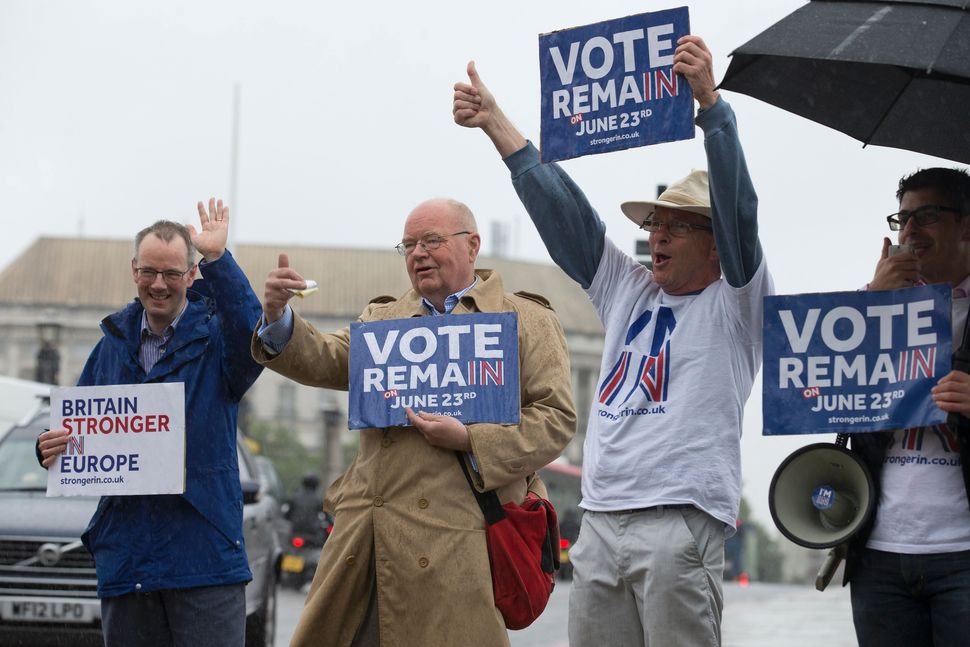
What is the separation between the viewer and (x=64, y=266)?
94.5 meters

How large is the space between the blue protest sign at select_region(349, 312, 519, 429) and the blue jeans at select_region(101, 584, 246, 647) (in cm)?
75

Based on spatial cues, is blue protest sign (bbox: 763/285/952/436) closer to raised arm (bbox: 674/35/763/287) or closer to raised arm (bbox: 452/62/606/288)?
raised arm (bbox: 674/35/763/287)

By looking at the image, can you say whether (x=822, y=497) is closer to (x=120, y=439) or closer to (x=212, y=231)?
(x=212, y=231)

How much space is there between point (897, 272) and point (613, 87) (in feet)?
3.26

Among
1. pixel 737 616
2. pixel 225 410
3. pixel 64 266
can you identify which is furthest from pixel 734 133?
pixel 64 266

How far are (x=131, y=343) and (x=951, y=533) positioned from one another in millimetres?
2657

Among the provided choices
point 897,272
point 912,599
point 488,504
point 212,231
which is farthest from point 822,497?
point 212,231

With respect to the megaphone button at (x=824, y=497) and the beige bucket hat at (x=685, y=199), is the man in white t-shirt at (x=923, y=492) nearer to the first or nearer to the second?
the megaphone button at (x=824, y=497)

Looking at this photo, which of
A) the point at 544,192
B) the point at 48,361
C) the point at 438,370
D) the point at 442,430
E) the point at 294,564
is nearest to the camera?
the point at 442,430

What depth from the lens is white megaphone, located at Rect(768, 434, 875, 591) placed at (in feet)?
13.2

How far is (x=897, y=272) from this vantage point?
410 cm

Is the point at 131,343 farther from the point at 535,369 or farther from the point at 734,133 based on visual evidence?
the point at 734,133

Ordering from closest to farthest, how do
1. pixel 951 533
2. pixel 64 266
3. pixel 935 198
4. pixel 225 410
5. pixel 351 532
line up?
pixel 951 533 → pixel 935 198 → pixel 351 532 → pixel 225 410 → pixel 64 266

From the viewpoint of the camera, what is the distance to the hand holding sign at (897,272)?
161 inches
